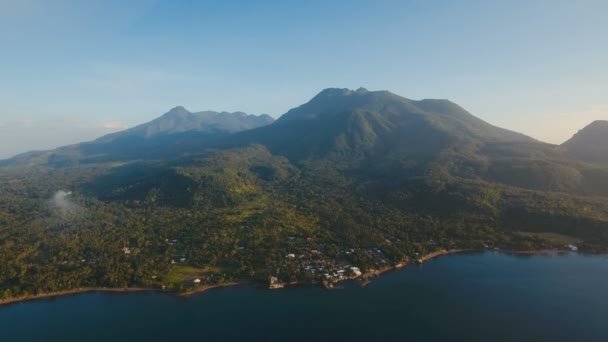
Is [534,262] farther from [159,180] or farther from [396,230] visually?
[159,180]

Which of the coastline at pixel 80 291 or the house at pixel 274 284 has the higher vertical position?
the coastline at pixel 80 291

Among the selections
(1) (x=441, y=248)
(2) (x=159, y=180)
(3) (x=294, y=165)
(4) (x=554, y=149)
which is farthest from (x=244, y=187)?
(4) (x=554, y=149)

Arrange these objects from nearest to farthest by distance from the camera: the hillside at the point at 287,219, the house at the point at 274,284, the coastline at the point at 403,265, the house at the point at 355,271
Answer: the house at the point at 274,284, the coastline at the point at 403,265, the house at the point at 355,271, the hillside at the point at 287,219

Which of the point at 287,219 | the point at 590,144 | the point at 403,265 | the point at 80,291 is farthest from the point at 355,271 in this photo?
the point at 590,144

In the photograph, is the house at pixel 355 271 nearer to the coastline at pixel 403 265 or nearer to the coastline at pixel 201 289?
the coastline at pixel 403 265

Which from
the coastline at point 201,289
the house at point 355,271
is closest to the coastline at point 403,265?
the house at point 355,271

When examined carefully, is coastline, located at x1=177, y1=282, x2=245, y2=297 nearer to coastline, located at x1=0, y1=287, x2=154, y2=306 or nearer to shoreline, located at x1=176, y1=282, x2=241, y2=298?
shoreline, located at x1=176, y1=282, x2=241, y2=298
